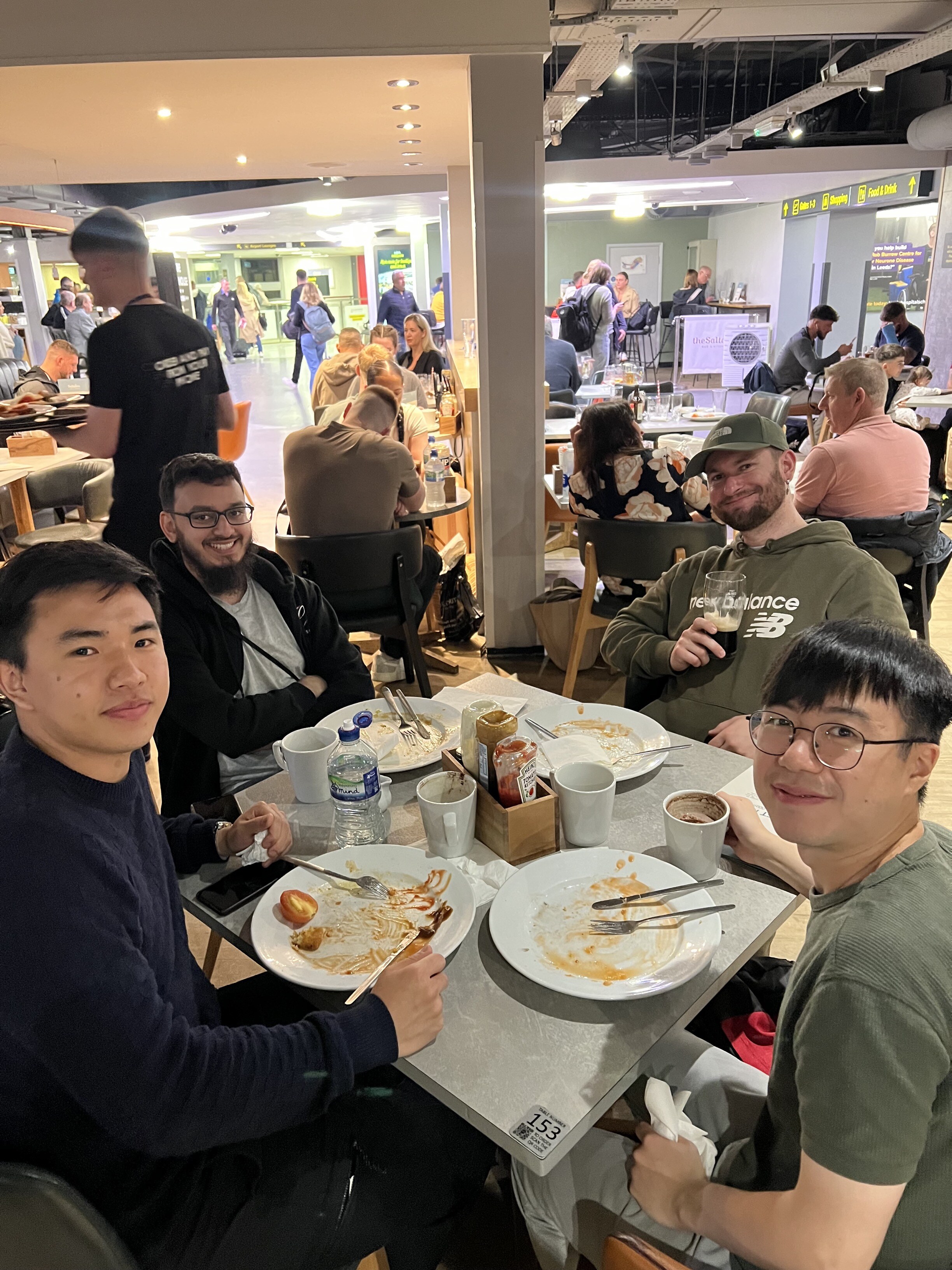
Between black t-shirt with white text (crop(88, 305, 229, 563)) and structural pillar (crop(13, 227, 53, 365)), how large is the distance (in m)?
0.67

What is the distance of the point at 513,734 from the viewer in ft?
4.72

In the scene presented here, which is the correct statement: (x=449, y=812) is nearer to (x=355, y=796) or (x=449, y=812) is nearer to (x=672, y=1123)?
(x=355, y=796)

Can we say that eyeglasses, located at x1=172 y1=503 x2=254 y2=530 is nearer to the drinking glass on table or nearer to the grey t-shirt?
the grey t-shirt

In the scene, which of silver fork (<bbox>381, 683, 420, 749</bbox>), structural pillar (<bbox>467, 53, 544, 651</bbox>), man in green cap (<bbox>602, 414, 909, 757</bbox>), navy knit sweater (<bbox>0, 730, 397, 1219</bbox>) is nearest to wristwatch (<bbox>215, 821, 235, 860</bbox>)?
navy knit sweater (<bbox>0, 730, 397, 1219</bbox>)

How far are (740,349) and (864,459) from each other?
778 centimetres

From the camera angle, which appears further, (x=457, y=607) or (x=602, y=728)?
(x=457, y=607)

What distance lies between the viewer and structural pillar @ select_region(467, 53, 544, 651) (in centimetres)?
348

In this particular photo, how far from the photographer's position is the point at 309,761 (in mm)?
1609

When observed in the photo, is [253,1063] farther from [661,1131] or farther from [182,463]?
[182,463]

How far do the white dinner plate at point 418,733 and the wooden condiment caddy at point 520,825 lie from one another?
26 cm

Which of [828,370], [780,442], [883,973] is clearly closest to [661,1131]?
[883,973]

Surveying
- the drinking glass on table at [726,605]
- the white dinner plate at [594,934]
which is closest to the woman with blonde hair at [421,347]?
the drinking glass on table at [726,605]

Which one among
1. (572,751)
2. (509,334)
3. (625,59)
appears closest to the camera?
(572,751)

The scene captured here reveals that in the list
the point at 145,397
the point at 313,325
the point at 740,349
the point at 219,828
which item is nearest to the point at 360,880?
the point at 219,828
